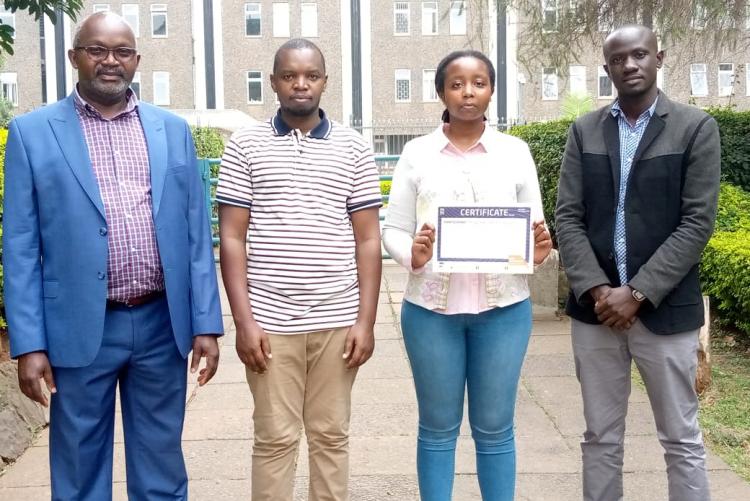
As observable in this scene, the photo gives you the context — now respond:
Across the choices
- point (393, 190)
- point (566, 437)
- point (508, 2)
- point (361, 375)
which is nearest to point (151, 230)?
point (393, 190)

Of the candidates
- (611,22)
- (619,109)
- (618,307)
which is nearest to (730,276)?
(619,109)

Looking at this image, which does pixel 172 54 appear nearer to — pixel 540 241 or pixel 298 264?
pixel 298 264

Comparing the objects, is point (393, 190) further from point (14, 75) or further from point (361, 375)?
point (14, 75)

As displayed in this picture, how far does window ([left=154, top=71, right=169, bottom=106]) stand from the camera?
3881 cm

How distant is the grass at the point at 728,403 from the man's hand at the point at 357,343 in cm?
229

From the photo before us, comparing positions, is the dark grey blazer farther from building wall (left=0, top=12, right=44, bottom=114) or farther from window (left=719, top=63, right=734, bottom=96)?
window (left=719, top=63, right=734, bottom=96)

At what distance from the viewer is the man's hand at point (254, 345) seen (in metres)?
3.16

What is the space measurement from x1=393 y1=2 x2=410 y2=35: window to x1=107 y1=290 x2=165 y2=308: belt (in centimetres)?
3645

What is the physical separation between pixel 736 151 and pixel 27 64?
114 feet

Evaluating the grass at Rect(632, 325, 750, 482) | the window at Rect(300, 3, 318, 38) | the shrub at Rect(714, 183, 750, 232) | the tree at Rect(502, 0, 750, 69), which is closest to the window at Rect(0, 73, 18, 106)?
the window at Rect(300, 3, 318, 38)

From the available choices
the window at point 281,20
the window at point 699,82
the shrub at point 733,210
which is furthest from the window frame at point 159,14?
the shrub at point 733,210

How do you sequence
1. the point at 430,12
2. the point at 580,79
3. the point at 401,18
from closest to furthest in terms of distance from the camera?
the point at 580,79
the point at 430,12
the point at 401,18

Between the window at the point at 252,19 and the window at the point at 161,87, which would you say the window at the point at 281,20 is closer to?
the window at the point at 252,19

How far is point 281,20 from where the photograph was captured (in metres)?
38.8
